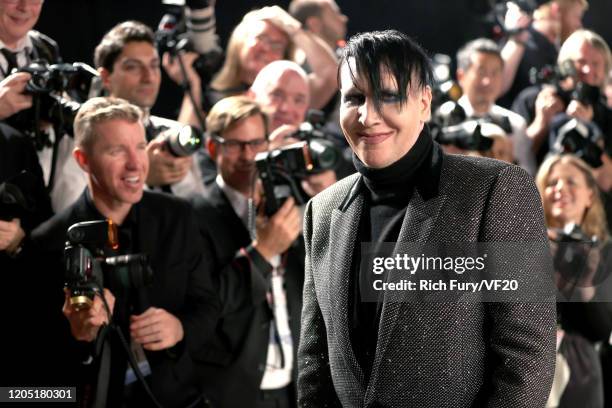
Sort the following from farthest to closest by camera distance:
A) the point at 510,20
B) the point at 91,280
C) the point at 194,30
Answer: the point at 510,20 → the point at 194,30 → the point at 91,280

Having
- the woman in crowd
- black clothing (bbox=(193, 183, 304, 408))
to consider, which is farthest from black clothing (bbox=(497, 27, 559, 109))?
black clothing (bbox=(193, 183, 304, 408))

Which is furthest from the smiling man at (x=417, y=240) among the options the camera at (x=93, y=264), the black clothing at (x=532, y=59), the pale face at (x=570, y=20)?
the pale face at (x=570, y=20)

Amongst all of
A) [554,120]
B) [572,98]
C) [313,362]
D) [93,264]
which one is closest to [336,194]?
[313,362]

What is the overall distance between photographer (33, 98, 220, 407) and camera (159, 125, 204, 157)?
180mm

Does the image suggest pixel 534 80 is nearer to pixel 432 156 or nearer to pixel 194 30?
pixel 194 30

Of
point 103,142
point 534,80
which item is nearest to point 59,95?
point 103,142

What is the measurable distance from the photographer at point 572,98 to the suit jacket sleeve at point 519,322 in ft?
8.76

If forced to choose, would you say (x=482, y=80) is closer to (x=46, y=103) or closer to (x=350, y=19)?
(x=350, y=19)

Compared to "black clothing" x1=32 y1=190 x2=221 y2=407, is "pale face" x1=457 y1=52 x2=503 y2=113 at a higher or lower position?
higher

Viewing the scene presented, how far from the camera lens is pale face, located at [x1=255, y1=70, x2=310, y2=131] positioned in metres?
3.62

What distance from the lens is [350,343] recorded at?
73.8 inches

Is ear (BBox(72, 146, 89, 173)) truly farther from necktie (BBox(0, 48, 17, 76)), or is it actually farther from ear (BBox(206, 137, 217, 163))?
ear (BBox(206, 137, 217, 163))

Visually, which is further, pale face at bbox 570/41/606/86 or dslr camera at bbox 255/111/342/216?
pale face at bbox 570/41/606/86

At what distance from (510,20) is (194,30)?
202 centimetres
